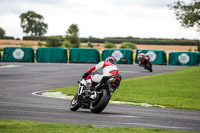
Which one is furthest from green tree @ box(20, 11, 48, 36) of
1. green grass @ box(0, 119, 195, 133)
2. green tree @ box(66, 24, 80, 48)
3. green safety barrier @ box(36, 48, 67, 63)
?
green grass @ box(0, 119, 195, 133)

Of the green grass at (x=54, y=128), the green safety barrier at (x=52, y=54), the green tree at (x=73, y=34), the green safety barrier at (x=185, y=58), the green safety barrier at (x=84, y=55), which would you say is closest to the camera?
the green grass at (x=54, y=128)

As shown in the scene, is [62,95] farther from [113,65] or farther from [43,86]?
[113,65]

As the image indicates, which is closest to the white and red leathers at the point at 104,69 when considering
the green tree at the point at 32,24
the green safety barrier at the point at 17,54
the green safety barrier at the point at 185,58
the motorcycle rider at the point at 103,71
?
the motorcycle rider at the point at 103,71

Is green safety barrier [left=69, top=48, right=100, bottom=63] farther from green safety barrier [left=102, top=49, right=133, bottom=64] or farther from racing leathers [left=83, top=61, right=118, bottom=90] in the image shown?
racing leathers [left=83, top=61, right=118, bottom=90]

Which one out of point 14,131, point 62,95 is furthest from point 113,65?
point 62,95

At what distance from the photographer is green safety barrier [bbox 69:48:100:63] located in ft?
157

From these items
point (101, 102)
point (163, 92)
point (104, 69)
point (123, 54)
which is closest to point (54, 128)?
point (101, 102)

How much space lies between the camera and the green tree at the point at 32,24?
158 m

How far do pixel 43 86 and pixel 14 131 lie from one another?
14.1 m

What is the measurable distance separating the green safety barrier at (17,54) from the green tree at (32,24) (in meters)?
111

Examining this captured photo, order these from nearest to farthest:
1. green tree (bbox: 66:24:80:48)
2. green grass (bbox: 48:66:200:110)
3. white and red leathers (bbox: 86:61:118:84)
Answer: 1. white and red leathers (bbox: 86:61:118:84)
2. green grass (bbox: 48:66:200:110)
3. green tree (bbox: 66:24:80:48)

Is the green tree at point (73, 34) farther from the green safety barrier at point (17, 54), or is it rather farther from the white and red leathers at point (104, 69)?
the white and red leathers at point (104, 69)

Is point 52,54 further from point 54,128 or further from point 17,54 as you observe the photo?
point 54,128

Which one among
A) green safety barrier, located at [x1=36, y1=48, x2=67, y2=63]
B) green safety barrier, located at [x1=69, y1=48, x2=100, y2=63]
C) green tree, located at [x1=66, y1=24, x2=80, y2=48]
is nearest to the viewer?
green safety barrier, located at [x1=69, y1=48, x2=100, y2=63]
